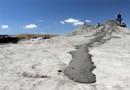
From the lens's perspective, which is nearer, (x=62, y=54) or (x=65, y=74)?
(x=65, y=74)

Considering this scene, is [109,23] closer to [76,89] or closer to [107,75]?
[107,75]

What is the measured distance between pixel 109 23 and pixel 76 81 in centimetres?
2672

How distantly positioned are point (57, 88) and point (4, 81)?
236cm

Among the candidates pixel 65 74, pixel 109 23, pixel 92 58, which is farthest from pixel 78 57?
pixel 109 23

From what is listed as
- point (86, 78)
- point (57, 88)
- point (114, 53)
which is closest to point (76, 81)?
point (86, 78)

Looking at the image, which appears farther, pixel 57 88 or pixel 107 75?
pixel 107 75

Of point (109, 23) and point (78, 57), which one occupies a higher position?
point (109, 23)

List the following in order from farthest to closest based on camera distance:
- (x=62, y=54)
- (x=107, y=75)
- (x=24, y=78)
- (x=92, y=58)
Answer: (x=62, y=54), (x=92, y=58), (x=107, y=75), (x=24, y=78)

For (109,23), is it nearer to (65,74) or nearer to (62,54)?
(62,54)

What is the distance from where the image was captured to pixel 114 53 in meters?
18.9

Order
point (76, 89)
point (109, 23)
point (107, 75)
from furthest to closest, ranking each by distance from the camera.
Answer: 1. point (109, 23)
2. point (107, 75)
3. point (76, 89)

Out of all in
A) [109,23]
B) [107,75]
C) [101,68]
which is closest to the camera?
[107,75]

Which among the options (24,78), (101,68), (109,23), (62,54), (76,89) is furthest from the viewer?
(109,23)

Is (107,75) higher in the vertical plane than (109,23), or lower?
lower
